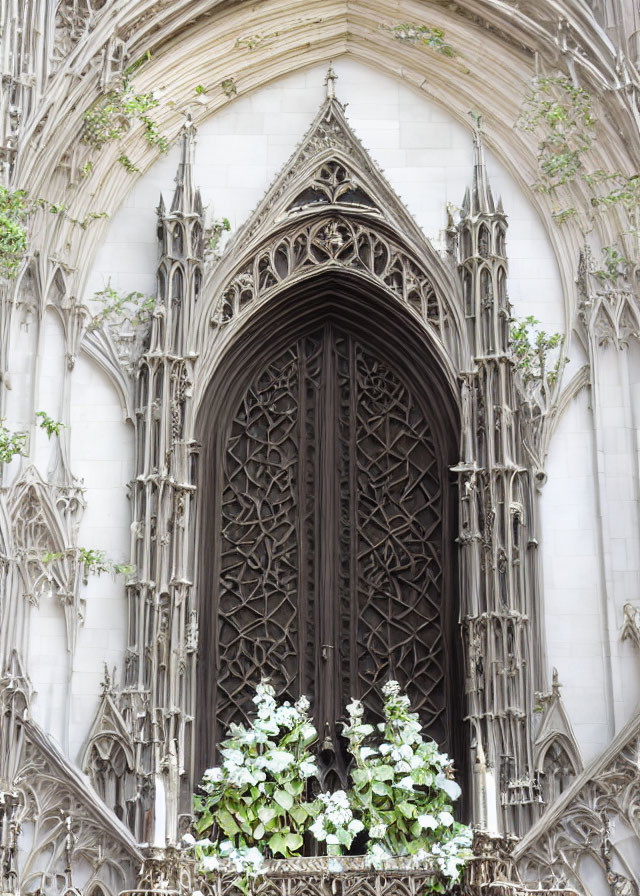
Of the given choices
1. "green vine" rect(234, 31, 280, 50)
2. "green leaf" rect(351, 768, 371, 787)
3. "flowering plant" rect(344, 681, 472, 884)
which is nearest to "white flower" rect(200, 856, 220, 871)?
"flowering plant" rect(344, 681, 472, 884)

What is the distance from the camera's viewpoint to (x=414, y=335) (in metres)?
12.6

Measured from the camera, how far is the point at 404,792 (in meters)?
11.1

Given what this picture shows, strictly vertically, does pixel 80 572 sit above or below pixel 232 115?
below

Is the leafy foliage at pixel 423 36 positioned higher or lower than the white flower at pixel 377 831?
higher

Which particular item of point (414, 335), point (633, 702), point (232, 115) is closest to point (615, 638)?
point (633, 702)

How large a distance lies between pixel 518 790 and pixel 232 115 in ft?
19.9

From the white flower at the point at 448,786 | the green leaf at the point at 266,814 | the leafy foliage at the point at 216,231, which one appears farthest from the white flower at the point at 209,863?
the leafy foliage at the point at 216,231

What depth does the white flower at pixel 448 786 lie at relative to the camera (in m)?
11.2

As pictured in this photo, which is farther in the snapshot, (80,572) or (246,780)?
(80,572)

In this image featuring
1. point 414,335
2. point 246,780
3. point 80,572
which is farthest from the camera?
point 414,335

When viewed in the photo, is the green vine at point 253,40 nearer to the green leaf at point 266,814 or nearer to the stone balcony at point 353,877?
the green leaf at point 266,814

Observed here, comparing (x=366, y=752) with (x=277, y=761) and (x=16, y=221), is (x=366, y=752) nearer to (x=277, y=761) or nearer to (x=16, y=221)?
(x=277, y=761)

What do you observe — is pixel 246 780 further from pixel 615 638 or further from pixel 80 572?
pixel 615 638

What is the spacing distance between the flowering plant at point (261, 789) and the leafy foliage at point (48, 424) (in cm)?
248
